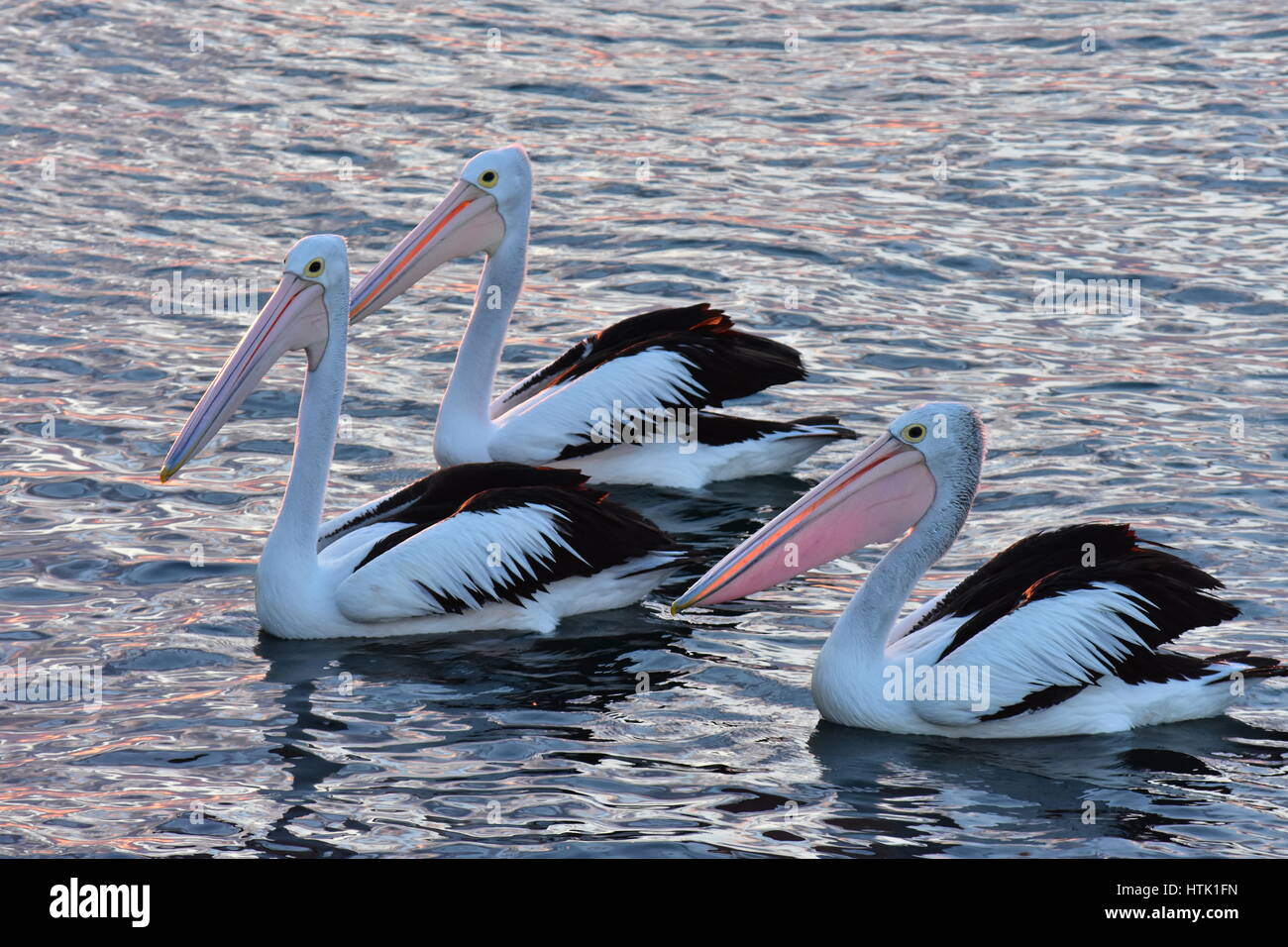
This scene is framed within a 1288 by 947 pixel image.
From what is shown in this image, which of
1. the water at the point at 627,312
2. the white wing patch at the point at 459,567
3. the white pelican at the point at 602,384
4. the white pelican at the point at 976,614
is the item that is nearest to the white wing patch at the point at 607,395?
the white pelican at the point at 602,384

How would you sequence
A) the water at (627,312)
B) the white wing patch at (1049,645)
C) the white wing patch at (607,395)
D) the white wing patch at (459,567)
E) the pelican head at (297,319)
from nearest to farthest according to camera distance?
1. the water at (627,312)
2. the white wing patch at (1049,645)
3. the white wing patch at (459,567)
4. the pelican head at (297,319)
5. the white wing patch at (607,395)

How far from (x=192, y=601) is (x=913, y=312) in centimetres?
464

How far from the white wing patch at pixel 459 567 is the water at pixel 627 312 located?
18cm

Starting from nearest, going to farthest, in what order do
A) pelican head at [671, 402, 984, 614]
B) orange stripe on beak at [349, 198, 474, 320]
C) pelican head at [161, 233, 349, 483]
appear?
1. pelican head at [671, 402, 984, 614]
2. pelican head at [161, 233, 349, 483]
3. orange stripe on beak at [349, 198, 474, 320]

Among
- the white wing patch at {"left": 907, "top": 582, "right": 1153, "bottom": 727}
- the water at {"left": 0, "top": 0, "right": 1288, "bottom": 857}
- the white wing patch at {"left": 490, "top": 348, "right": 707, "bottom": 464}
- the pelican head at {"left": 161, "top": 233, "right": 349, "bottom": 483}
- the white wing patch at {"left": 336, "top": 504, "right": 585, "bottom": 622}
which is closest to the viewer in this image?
the water at {"left": 0, "top": 0, "right": 1288, "bottom": 857}

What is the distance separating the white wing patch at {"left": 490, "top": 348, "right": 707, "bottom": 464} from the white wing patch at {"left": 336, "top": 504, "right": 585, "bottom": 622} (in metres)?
1.45

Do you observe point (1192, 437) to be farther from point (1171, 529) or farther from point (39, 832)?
point (39, 832)

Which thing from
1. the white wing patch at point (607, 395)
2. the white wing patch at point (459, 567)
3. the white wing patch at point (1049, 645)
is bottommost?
the white wing patch at point (1049, 645)

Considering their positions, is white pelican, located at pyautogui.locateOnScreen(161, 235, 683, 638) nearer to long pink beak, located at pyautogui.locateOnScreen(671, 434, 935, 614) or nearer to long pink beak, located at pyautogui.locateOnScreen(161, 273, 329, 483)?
long pink beak, located at pyautogui.locateOnScreen(161, 273, 329, 483)

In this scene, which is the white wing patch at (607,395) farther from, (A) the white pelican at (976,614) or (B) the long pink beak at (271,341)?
(A) the white pelican at (976,614)

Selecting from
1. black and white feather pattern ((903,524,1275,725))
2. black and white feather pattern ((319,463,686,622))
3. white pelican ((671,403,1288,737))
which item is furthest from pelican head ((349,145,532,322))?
black and white feather pattern ((903,524,1275,725))

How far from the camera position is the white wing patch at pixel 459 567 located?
6598 mm

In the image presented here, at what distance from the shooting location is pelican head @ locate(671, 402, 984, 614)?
6.04 meters

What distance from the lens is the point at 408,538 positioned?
6.70m
